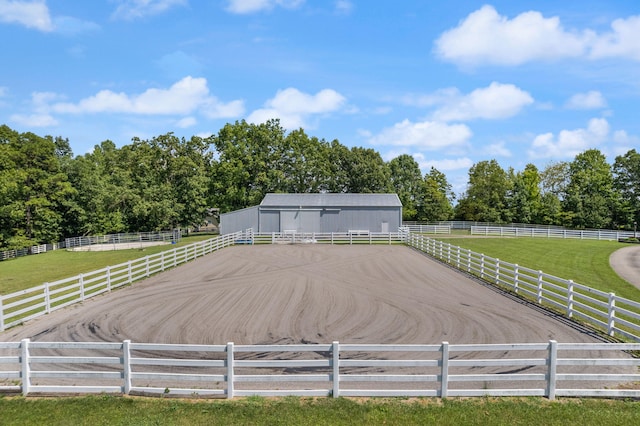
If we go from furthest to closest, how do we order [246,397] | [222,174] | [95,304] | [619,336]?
1. [222,174]
2. [95,304]
3. [619,336]
4. [246,397]

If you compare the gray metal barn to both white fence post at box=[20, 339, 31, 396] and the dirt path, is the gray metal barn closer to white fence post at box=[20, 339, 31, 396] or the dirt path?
the dirt path

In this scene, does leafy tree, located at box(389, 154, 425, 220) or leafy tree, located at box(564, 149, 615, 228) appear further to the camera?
leafy tree, located at box(389, 154, 425, 220)

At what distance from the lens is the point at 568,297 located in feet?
38.9

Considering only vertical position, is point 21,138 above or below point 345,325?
above

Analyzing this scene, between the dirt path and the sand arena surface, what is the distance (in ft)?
27.7

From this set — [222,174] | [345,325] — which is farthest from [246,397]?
[222,174]

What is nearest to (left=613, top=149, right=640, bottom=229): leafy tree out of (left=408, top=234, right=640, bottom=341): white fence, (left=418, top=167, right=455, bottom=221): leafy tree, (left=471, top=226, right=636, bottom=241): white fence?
(left=471, top=226, right=636, bottom=241): white fence

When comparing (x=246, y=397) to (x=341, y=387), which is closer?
(x=246, y=397)

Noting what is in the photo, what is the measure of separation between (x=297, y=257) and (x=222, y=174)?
3187 cm

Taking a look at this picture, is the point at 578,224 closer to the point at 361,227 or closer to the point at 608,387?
the point at 361,227

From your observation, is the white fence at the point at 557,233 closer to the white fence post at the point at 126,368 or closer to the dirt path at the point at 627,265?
the dirt path at the point at 627,265

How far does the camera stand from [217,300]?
13664 millimetres

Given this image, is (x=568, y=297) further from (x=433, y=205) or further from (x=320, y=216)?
(x=433, y=205)

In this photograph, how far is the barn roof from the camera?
3975 centimetres
